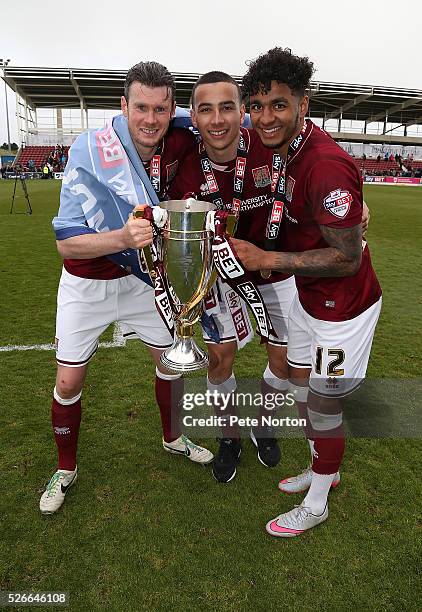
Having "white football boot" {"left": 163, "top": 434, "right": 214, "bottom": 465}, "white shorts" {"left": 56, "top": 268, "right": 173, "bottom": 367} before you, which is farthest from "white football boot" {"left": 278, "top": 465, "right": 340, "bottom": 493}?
"white shorts" {"left": 56, "top": 268, "right": 173, "bottom": 367}

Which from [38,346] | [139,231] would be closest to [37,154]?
[38,346]

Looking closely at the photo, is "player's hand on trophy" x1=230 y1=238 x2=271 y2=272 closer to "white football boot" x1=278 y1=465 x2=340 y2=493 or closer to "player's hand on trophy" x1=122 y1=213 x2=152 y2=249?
"player's hand on trophy" x1=122 y1=213 x2=152 y2=249

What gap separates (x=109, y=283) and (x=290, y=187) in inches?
38.9

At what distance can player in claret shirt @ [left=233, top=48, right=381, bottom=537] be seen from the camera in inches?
73.8

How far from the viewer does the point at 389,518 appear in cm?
237

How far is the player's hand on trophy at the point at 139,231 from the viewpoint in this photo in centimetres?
173

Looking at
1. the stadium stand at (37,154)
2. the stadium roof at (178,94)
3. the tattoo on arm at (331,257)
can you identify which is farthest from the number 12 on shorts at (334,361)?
the stadium stand at (37,154)

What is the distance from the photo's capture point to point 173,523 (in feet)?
7.61

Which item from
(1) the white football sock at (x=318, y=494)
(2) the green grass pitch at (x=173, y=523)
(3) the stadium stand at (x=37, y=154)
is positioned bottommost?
(2) the green grass pitch at (x=173, y=523)

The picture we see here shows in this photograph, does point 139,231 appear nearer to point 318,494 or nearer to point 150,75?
point 150,75

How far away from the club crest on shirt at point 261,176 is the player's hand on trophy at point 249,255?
23.7 inches

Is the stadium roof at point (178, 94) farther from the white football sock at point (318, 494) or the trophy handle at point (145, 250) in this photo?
the white football sock at point (318, 494)

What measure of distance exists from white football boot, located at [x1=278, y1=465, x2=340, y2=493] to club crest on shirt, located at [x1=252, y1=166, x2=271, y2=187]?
62.7 inches

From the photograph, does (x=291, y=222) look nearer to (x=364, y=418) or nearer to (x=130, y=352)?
(x=364, y=418)
